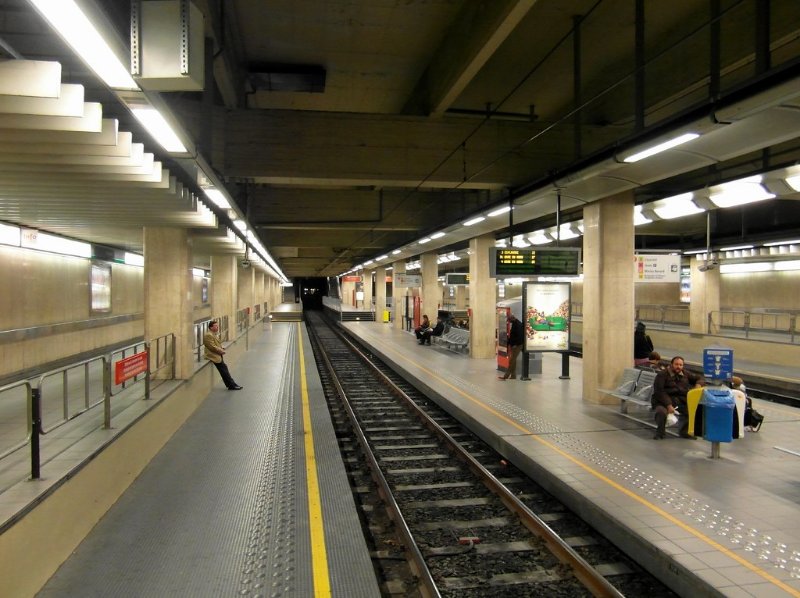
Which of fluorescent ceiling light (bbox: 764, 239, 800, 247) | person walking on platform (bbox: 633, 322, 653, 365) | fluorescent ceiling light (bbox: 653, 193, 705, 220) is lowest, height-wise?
person walking on platform (bbox: 633, 322, 653, 365)

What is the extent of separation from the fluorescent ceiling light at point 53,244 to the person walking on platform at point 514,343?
10.5m

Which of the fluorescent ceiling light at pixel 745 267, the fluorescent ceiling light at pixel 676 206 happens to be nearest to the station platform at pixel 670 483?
the fluorescent ceiling light at pixel 676 206

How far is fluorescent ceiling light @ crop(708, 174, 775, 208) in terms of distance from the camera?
28.0 ft

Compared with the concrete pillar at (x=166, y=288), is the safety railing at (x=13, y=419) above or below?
below

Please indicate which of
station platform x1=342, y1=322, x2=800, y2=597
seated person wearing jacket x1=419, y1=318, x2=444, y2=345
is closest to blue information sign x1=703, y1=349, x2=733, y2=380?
station platform x1=342, y1=322, x2=800, y2=597

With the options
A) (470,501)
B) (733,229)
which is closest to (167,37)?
(470,501)

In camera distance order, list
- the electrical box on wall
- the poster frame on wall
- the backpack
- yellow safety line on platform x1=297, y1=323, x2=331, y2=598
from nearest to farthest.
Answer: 1. the electrical box on wall
2. yellow safety line on platform x1=297, y1=323, x2=331, y2=598
3. the backpack
4. the poster frame on wall

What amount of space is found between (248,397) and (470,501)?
6.58 metres

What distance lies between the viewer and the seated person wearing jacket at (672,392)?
8.04 m

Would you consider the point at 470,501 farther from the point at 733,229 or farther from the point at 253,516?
the point at 733,229

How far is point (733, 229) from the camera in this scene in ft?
56.3

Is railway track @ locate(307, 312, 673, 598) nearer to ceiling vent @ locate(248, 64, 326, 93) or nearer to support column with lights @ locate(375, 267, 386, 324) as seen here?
ceiling vent @ locate(248, 64, 326, 93)

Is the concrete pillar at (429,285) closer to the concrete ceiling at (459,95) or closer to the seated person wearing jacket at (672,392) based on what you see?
the concrete ceiling at (459,95)

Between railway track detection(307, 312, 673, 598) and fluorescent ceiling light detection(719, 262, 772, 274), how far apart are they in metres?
17.7
